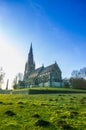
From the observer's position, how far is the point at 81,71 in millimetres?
151375

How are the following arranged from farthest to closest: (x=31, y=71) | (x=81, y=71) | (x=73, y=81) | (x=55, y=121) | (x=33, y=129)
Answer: (x=31, y=71)
(x=81, y=71)
(x=73, y=81)
(x=55, y=121)
(x=33, y=129)

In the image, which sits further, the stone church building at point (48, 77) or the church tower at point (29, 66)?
the church tower at point (29, 66)

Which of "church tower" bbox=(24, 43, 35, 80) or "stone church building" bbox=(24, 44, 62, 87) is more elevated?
"church tower" bbox=(24, 43, 35, 80)

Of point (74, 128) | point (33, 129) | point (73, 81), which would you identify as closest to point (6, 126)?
point (33, 129)

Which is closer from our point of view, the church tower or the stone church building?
the stone church building

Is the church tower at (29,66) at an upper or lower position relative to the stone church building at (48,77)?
upper

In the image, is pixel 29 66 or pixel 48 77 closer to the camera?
pixel 48 77

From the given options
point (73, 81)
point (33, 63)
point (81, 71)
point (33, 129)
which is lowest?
point (33, 129)

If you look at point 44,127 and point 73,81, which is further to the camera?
point 73,81

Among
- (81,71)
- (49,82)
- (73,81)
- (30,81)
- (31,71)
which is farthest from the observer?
(31,71)

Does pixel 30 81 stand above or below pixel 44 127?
above

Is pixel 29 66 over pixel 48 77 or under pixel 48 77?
over

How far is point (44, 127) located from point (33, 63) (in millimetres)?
179925

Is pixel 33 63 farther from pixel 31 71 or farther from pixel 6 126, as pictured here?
pixel 6 126
